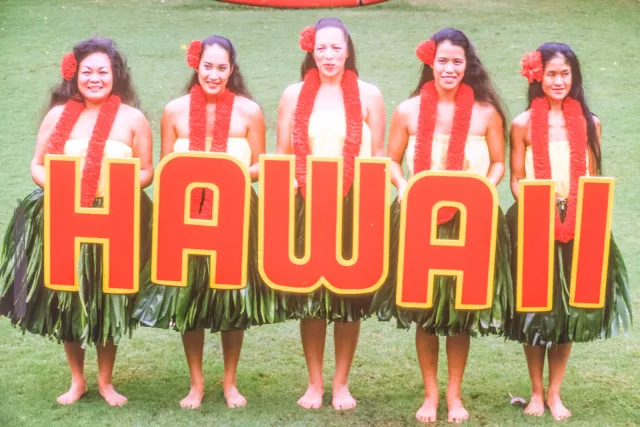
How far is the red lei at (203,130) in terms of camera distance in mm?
4070

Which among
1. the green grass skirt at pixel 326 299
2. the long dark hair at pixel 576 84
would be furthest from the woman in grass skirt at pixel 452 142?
the long dark hair at pixel 576 84

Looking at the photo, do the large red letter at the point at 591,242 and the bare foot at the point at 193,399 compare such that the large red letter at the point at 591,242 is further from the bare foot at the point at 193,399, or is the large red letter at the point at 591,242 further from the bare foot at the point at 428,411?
the bare foot at the point at 193,399

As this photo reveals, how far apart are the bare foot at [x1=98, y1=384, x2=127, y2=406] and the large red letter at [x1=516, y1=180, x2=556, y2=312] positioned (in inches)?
69.3

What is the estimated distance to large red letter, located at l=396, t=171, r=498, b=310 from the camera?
3932 mm

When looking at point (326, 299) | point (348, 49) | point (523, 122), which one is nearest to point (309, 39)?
point (348, 49)

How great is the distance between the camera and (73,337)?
13.5 ft

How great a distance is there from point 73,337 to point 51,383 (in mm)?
557

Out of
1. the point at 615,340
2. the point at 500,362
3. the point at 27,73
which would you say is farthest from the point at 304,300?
the point at 27,73

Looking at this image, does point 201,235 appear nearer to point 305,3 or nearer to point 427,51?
point 427,51

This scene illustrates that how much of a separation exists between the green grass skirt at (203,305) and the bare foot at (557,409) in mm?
1222

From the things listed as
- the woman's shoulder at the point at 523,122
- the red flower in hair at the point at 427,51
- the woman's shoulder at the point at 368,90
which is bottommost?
the woman's shoulder at the point at 523,122

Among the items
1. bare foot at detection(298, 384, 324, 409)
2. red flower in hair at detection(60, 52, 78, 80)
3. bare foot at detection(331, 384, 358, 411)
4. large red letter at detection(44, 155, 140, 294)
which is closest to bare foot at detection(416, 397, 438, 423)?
bare foot at detection(331, 384, 358, 411)

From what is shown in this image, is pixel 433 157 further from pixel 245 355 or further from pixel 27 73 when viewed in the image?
pixel 27 73

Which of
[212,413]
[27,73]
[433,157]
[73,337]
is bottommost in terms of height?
[212,413]
